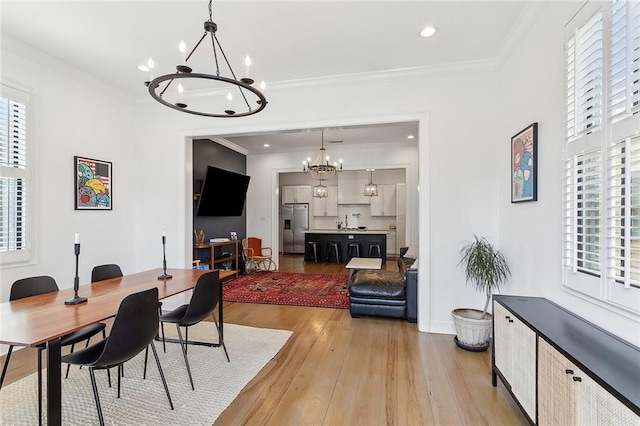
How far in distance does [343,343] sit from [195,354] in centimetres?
142

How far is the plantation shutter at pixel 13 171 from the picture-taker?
9.43 ft

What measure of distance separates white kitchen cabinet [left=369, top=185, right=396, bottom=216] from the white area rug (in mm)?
7246

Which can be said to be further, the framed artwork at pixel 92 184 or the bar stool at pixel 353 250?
the bar stool at pixel 353 250

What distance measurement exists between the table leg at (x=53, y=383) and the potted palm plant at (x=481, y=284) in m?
3.04

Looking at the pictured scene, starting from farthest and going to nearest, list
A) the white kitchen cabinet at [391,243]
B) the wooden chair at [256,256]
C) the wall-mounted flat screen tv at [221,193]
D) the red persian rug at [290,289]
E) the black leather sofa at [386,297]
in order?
the white kitchen cabinet at [391,243], the wooden chair at [256,256], the wall-mounted flat screen tv at [221,193], the red persian rug at [290,289], the black leather sofa at [386,297]

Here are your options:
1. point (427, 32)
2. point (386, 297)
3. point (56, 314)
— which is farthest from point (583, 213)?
point (56, 314)

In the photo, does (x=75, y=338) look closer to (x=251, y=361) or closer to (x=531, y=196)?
(x=251, y=361)

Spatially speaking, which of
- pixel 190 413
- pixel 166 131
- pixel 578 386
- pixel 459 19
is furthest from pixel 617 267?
pixel 166 131

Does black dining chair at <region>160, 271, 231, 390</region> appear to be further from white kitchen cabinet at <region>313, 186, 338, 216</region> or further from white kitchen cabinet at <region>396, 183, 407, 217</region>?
white kitchen cabinet at <region>396, 183, 407, 217</region>

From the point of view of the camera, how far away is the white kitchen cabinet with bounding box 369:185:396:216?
31.8ft

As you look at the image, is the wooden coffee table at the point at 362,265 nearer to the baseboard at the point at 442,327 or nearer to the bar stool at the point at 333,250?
the baseboard at the point at 442,327

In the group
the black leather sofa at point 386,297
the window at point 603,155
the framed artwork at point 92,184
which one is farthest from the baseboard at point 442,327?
the framed artwork at point 92,184

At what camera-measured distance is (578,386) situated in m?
1.31

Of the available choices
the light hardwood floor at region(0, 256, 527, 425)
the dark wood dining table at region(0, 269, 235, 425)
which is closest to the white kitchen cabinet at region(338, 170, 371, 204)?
the light hardwood floor at region(0, 256, 527, 425)
